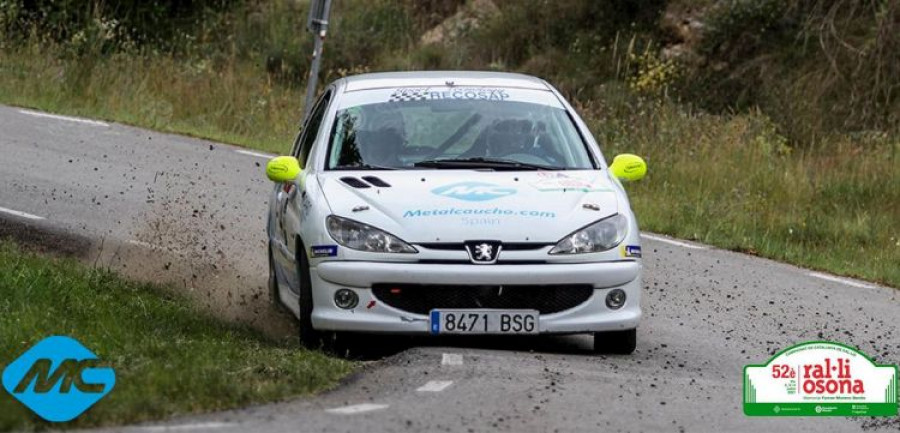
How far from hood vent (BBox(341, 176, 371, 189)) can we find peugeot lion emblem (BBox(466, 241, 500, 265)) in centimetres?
86

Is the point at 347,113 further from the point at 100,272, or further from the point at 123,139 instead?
the point at 123,139

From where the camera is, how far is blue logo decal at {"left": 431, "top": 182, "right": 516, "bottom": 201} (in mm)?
9867

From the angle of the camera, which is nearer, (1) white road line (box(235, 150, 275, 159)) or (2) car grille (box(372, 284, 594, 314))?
(2) car grille (box(372, 284, 594, 314))

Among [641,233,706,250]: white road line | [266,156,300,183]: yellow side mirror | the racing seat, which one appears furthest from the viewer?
[641,233,706,250]: white road line

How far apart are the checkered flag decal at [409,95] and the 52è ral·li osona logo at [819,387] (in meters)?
2.80

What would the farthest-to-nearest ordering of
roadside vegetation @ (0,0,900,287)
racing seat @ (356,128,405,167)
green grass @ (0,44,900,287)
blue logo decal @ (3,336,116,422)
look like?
roadside vegetation @ (0,0,900,287) < green grass @ (0,44,900,287) < racing seat @ (356,128,405,167) < blue logo decal @ (3,336,116,422)

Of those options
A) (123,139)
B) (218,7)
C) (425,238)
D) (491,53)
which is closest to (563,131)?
(425,238)

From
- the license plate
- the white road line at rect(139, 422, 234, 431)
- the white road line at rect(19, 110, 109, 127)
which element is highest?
the white road line at rect(139, 422, 234, 431)

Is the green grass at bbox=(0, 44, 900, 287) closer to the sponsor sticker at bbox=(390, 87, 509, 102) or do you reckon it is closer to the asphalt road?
the asphalt road

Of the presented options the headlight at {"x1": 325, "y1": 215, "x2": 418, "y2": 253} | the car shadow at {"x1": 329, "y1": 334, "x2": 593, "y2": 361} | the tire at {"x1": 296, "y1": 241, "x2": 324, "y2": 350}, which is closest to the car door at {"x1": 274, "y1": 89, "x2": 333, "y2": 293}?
the tire at {"x1": 296, "y1": 241, "x2": 324, "y2": 350}

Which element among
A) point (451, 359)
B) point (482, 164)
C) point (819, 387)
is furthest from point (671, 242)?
point (819, 387)

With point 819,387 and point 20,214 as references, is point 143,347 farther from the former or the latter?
point 20,214

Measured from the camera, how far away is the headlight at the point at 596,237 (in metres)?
9.62

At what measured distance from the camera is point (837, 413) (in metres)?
8.61
